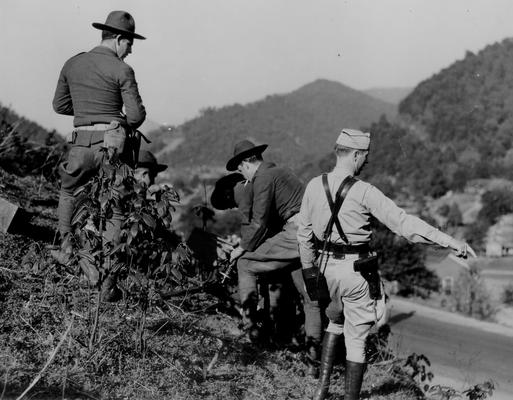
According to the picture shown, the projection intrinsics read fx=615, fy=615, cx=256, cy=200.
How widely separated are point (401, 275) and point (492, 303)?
6429mm

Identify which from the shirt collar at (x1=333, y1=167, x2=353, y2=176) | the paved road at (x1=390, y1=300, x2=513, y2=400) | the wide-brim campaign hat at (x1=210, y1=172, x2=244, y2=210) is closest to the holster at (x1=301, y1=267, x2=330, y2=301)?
the shirt collar at (x1=333, y1=167, x2=353, y2=176)

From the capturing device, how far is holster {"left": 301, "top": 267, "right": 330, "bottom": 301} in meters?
4.42

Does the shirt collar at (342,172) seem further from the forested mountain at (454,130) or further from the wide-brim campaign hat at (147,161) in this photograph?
the forested mountain at (454,130)

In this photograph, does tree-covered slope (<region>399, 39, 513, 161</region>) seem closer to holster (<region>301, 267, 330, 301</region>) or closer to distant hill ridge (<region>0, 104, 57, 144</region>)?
distant hill ridge (<region>0, 104, 57, 144</region>)

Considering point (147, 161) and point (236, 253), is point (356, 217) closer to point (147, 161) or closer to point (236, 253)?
point (236, 253)

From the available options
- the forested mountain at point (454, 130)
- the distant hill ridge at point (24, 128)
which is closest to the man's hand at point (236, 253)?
the distant hill ridge at point (24, 128)

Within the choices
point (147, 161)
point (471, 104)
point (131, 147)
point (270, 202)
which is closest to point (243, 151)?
point (270, 202)

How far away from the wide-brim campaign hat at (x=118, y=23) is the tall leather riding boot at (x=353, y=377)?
10.0ft

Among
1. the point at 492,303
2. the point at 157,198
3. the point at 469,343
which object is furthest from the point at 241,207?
the point at 492,303

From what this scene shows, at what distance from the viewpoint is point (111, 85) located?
4859 millimetres

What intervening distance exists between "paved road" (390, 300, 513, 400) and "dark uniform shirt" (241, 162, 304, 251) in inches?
97.5

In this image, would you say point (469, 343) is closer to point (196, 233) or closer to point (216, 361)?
point (196, 233)

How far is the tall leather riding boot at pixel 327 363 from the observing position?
4.54 metres

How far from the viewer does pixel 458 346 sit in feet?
42.7
